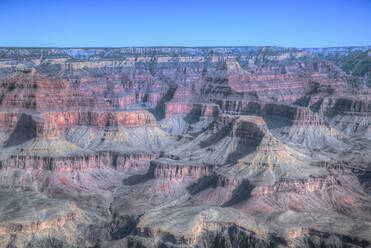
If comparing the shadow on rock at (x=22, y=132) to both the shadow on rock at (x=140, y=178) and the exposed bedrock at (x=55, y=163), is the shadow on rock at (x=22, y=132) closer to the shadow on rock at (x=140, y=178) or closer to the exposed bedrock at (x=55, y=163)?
the exposed bedrock at (x=55, y=163)

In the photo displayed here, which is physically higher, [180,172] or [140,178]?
[180,172]

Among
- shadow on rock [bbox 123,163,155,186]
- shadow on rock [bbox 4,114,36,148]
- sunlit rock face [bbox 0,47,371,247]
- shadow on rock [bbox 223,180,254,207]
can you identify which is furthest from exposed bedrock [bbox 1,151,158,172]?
shadow on rock [bbox 223,180,254,207]

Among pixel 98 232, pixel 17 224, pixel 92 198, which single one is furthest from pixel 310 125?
pixel 17 224

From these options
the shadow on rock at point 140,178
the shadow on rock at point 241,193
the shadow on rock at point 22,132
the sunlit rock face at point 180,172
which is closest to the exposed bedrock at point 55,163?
the sunlit rock face at point 180,172

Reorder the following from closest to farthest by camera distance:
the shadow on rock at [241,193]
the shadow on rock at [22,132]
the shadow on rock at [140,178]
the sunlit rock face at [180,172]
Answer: the sunlit rock face at [180,172], the shadow on rock at [241,193], the shadow on rock at [140,178], the shadow on rock at [22,132]

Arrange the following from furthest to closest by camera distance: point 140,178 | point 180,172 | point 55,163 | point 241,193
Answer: point 140,178
point 55,163
point 180,172
point 241,193

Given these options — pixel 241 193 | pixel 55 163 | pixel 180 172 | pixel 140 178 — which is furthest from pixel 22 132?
pixel 241 193

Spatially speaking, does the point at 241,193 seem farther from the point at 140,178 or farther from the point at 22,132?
the point at 22,132

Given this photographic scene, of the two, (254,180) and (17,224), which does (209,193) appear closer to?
(254,180)

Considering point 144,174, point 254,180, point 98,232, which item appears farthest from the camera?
point 144,174
